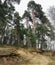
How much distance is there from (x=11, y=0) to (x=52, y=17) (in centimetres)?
2529

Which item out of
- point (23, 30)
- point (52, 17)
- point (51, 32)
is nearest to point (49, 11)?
point (52, 17)

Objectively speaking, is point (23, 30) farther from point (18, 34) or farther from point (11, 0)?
point (11, 0)

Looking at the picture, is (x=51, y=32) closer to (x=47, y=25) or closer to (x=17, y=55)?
(x=47, y=25)

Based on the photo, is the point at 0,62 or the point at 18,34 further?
the point at 18,34

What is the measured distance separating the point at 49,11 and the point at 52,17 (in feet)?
7.51

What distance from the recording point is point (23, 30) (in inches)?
2047

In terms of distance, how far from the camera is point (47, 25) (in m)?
49.3

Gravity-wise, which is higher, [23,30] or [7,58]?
[23,30]

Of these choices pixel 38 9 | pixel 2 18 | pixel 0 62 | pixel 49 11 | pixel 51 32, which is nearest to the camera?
pixel 0 62

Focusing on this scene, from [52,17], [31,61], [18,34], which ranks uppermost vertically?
[52,17]

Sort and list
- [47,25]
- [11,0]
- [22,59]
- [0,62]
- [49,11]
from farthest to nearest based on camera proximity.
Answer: [49,11] → [47,25] → [11,0] → [22,59] → [0,62]

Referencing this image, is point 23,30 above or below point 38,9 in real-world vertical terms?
below

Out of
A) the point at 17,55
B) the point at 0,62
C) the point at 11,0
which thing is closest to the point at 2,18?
the point at 11,0

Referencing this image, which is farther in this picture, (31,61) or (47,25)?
(47,25)
